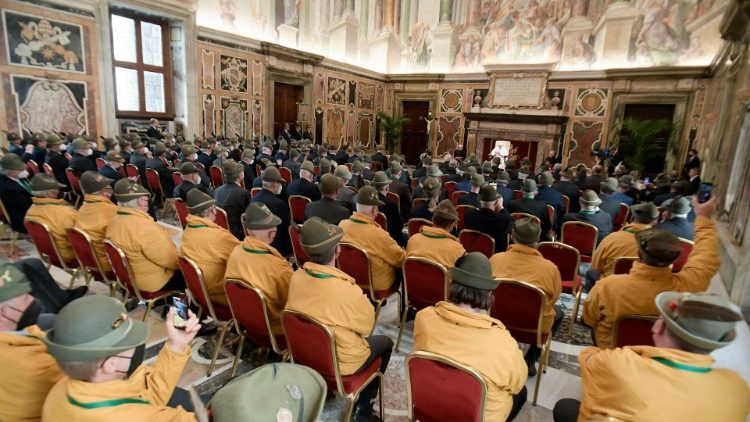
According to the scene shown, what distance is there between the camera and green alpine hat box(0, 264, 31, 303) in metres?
1.71

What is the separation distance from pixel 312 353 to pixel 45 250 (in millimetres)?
3194

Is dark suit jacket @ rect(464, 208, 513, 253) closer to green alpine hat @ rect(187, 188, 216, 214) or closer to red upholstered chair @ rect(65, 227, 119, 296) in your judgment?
green alpine hat @ rect(187, 188, 216, 214)

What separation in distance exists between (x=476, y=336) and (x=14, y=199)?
5551 millimetres

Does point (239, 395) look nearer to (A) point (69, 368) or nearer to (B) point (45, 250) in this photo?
(A) point (69, 368)

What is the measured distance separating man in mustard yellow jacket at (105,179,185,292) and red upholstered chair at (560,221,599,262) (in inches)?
168

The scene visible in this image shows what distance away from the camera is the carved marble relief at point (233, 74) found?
39.1 feet

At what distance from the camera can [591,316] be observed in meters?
2.67

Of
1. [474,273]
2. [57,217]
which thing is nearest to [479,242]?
[474,273]

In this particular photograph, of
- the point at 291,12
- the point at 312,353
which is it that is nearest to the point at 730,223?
the point at 312,353

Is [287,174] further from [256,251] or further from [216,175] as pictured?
[256,251]

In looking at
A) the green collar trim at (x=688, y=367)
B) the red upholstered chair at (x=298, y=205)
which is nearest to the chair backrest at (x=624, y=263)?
the green collar trim at (x=688, y=367)

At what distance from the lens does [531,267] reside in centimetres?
281

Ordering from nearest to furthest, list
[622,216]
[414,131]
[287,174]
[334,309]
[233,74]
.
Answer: [334,309] < [622,216] < [287,174] < [233,74] < [414,131]

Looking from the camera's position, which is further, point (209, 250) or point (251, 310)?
point (209, 250)
